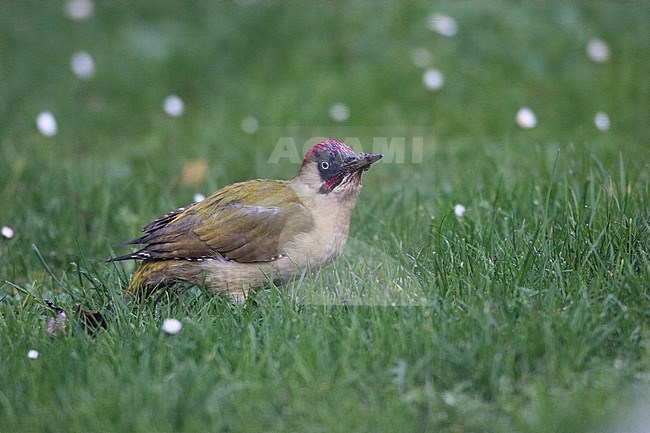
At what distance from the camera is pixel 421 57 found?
25.2 ft

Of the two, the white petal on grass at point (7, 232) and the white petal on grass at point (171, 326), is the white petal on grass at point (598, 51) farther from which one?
the white petal on grass at point (171, 326)

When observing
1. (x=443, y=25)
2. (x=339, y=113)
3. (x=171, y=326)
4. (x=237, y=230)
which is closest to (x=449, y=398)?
(x=171, y=326)

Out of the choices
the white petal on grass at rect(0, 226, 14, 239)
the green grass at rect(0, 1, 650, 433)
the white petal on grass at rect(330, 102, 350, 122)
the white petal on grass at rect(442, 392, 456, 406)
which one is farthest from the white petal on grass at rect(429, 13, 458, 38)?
the white petal on grass at rect(442, 392, 456, 406)

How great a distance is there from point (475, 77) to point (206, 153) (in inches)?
93.6

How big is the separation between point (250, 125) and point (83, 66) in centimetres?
192

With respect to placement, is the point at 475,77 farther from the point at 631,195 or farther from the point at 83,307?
the point at 83,307

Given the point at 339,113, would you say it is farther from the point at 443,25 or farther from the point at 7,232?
the point at 7,232

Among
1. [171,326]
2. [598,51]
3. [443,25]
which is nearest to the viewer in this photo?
[171,326]

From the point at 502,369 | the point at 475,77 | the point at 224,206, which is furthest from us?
the point at 475,77

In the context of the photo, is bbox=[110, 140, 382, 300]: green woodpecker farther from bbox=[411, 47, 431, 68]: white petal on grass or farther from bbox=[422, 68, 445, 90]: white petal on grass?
bbox=[411, 47, 431, 68]: white petal on grass

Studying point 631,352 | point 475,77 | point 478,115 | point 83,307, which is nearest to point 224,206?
point 83,307

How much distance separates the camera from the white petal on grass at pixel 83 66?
7980 millimetres

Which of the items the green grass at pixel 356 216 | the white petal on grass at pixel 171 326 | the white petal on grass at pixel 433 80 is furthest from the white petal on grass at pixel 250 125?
the white petal on grass at pixel 171 326

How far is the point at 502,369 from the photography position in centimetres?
330
